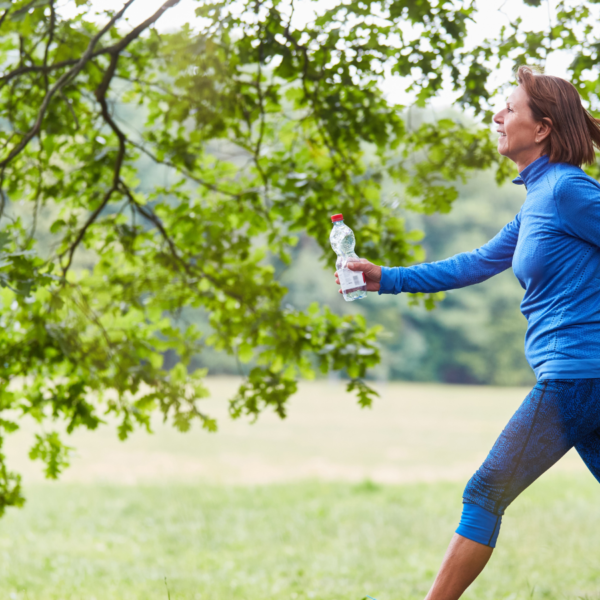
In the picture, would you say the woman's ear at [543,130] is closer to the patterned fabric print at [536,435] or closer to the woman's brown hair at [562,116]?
the woman's brown hair at [562,116]

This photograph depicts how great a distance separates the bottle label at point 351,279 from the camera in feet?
8.26

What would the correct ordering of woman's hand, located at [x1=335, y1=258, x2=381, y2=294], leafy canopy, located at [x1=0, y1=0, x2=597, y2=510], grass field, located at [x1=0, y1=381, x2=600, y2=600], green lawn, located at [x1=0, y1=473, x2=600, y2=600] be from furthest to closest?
1. grass field, located at [x1=0, y1=381, x2=600, y2=600]
2. green lawn, located at [x1=0, y1=473, x2=600, y2=600]
3. leafy canopy, located at [x1=0, y1=0, x2=597, y2=510]
4. woman's hand, located at [x1=335, y1=258, x2=381, y2=294]

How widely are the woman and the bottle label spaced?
0.54 metres

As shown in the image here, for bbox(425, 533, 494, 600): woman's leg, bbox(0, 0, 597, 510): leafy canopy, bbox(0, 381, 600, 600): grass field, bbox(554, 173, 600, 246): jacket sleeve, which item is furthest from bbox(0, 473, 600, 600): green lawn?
bbox(554, 173, 600, 246): jacket sleeve

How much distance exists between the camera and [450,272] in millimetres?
2516

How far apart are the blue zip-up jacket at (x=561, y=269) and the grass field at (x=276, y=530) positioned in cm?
216

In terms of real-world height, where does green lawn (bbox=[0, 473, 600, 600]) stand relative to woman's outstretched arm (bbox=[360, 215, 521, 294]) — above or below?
below

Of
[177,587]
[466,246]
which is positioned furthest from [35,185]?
[466,246]

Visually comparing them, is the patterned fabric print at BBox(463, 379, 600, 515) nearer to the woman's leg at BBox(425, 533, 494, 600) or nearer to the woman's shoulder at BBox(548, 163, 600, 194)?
the woman's leg at BBox(425, 533, 494, 600)

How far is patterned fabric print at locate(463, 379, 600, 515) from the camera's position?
2076 mm

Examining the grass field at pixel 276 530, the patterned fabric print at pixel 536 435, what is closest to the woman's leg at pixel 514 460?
the patterned fabric print at pixel 536 435

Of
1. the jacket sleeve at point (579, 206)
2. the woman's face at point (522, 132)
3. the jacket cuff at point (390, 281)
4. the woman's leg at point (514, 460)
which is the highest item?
the woman's face at point (522, 132)

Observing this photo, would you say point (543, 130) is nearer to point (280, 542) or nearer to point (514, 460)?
point (514, 460)

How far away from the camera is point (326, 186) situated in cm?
470
